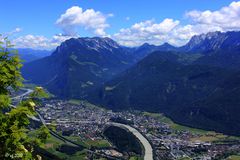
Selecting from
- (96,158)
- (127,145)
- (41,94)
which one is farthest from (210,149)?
(41,94)

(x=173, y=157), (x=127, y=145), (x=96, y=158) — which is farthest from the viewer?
(x=127, y=145)

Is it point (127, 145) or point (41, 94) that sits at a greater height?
point (41, 94)

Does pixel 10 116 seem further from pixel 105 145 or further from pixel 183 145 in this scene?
pixel 183 145

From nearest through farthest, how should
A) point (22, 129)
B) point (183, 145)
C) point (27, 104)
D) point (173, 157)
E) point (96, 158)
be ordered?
point (22, 129), point (27, 104), point (96, 158), point (173, 157), point (183, 145)

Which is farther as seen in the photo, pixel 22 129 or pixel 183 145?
pixel 183 145

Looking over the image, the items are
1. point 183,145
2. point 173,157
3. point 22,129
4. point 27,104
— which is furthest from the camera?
point 183,145

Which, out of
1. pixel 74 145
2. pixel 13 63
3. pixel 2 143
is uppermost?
pixel 13 63

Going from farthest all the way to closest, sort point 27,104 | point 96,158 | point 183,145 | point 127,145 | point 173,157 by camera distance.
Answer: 1. point 183,145
2. point 127,145
3. point 173,157
4. point 96,158
5. point 27,104

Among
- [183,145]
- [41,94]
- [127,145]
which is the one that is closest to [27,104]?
[41,94]

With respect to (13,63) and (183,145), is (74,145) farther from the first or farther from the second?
(13,63)

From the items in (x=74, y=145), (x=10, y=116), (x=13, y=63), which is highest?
(x=13, y=63)
